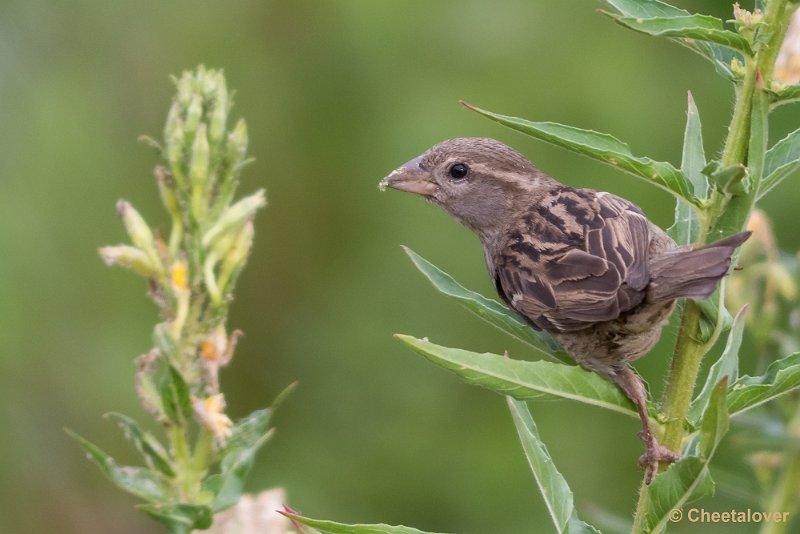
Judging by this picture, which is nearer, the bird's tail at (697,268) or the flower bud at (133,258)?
the bird's tail at (697,268)

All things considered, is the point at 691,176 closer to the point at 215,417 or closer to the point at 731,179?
the point at 731,179

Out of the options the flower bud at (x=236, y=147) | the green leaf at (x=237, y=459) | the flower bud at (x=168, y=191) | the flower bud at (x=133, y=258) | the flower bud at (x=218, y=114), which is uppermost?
the flower bud at (x=218, y=114)

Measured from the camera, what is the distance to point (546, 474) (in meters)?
2.90

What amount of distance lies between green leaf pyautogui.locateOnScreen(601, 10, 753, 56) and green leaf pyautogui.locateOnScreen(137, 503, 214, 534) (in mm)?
1500

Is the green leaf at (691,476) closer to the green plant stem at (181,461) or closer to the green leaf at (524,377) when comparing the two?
the green leaf at (524,377)

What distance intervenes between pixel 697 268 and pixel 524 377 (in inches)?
23.6

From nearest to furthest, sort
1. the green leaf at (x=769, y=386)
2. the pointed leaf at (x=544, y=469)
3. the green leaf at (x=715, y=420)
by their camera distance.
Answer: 1. the green leaf at (x=715, y=420)
2. the green leaf at (x=769, y=386)
3. the pointed leaf at (x=544, y=469)

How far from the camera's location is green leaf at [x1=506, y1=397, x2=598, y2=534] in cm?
280

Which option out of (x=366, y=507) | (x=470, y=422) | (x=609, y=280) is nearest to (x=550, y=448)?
(x=470, y=422)

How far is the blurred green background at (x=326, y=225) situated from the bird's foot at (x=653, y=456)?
3277 mm

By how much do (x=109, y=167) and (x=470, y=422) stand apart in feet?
8.26

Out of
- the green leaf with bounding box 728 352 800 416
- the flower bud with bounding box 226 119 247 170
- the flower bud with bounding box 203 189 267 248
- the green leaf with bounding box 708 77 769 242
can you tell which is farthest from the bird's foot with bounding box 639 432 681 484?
the flower bud with bounding box 226 119 247 170

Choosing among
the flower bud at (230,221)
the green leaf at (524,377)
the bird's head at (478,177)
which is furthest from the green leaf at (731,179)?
the bird's head at (478,177)

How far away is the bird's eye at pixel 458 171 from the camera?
482 cm
